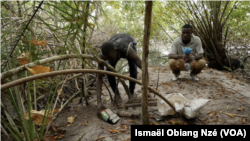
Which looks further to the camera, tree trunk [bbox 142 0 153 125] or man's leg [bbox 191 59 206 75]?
man's leg [bbox 191 59 206 75]

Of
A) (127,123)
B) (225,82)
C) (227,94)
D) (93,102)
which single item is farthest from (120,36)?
(225,82)

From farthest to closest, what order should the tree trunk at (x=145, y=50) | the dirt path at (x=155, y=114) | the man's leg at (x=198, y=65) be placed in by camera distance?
the man's leg at (x=198, y=65) → the dirt path at (x=155, y=114) → the tree trunk at (x=145, y=50)

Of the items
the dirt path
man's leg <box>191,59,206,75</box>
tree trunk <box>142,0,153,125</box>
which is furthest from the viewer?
man's leg <box>191,59,206,75</box>

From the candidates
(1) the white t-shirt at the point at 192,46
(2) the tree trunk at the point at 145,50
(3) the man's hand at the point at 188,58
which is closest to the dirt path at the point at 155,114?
(2) the tree trunk at the point at 145,50

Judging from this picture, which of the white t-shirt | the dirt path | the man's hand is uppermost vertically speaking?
the white t-shirt

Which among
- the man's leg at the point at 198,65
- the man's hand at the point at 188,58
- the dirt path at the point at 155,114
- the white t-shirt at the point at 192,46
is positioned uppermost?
the white t-shirt at the point at 192,46

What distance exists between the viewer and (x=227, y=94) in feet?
8.78

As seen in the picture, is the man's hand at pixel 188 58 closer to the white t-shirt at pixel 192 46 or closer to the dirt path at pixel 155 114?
the white t-shirt at pixel 192 46

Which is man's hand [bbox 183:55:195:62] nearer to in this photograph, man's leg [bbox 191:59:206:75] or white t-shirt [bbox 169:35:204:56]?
man's leg [bbox 191:59:206:75]

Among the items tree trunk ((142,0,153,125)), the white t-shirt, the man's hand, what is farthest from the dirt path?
the white t-shirt

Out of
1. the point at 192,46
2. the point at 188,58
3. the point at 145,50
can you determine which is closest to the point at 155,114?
the point at 145,50

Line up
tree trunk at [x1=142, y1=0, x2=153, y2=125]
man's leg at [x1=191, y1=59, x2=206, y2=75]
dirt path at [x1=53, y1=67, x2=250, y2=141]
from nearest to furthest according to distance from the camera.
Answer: tree trunk at [x1=142, y1=0, x2=153, y2=125]
dirt path at [x1=53, y1=67, x2=250, y2=141]
man's leg at [x1=191, y1=59, x2=206, y2=75]

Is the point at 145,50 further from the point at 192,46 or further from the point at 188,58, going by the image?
the point at 192,46

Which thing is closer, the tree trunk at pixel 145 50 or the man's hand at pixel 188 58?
the tree trunk at pixel 145 50
